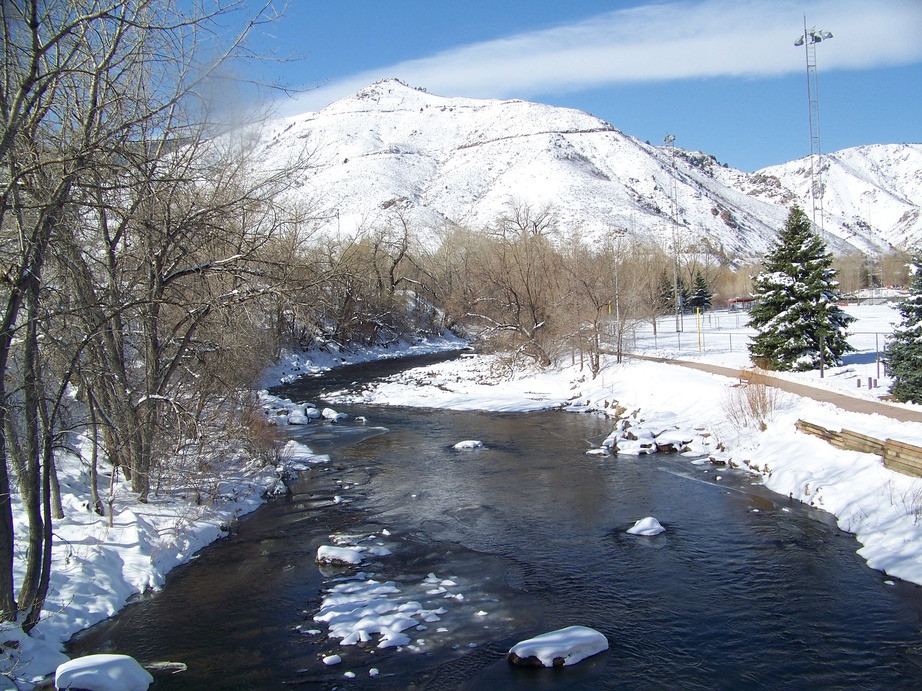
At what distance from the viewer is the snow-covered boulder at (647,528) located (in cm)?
1238

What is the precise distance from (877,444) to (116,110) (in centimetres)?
1392

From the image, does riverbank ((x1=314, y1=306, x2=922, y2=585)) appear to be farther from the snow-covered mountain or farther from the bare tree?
the snow-covered mountain

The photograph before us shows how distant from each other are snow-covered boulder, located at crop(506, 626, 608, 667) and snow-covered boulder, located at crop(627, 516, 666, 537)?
405cm

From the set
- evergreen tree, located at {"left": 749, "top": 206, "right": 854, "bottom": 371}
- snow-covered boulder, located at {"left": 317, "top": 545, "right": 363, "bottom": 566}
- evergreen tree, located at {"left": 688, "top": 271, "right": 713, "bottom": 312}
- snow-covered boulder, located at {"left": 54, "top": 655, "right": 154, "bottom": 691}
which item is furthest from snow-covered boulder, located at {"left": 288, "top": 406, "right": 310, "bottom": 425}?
evergreen tree, located at {"left": 688, "top": 271, "right": 713, "bottom": 312}

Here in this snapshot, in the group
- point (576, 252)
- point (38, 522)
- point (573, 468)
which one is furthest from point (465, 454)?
point (576, 252)

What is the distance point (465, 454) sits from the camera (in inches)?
765

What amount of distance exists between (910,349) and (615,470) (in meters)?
8.08

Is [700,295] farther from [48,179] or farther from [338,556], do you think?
[48,179]

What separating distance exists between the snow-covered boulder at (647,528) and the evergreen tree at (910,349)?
29.5ft

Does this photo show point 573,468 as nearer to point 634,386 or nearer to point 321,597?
point 321,597

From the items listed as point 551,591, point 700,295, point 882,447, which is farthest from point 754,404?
point 700,295

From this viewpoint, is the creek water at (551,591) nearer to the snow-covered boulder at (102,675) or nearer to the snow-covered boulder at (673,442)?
→ the snow-covered boulder at (102,675)

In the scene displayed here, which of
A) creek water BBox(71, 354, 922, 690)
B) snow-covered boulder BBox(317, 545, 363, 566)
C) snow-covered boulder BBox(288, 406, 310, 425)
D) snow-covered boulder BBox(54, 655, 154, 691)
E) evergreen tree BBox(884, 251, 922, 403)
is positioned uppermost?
evergreen tree BBox(884, 251, 922, 403)

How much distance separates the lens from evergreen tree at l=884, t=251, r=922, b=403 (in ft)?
56.6
